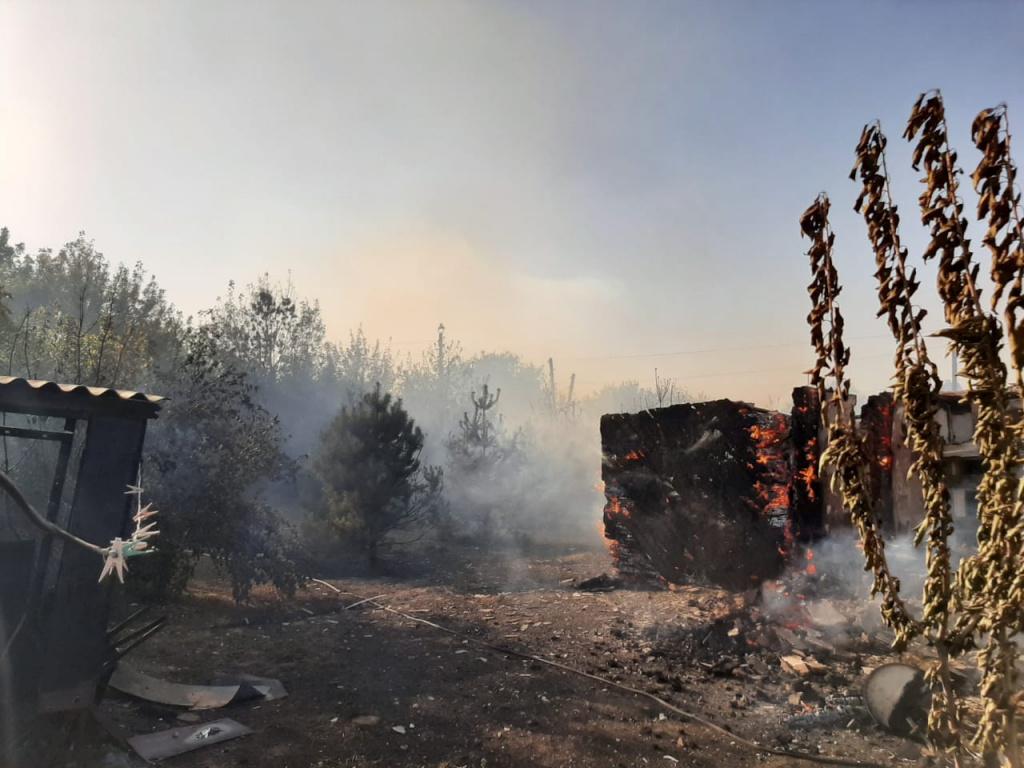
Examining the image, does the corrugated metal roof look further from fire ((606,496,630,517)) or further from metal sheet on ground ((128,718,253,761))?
fire ((606,496,630,517))

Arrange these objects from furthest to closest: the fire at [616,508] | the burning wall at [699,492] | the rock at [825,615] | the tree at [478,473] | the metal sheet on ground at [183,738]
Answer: the tree at [478,473] < the fire at [616,508] < the burning wall at [699,492] < the rock at [825,615] < the metal sheet on ground at [183,738]

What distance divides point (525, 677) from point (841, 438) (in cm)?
619

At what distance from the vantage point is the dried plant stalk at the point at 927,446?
6.31ft

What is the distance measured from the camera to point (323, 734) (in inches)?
216

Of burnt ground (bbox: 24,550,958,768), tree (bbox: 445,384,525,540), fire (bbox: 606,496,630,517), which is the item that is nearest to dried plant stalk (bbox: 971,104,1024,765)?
burnt ground (bbox: 24,550,958,768)

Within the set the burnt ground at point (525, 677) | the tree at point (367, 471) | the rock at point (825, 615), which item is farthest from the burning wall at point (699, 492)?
the tree at point (367, 471)

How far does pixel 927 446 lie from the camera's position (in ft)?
6.51

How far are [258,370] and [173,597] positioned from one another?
23979mm

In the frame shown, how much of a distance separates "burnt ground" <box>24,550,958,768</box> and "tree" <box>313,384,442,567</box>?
10.6 ft

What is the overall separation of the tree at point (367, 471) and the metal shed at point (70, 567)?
9.58m

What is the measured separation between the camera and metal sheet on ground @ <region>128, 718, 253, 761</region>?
195 inches

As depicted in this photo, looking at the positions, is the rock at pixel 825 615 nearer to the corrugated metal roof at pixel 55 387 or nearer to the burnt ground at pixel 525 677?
the burnt ground at pixel 525 677

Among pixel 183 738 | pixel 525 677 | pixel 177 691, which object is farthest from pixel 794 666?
pixel 177 691

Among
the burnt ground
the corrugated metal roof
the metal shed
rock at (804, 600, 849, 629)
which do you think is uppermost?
the corrugated metal roof
